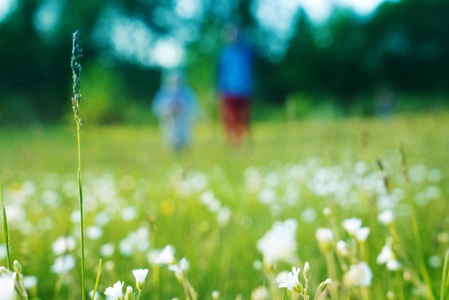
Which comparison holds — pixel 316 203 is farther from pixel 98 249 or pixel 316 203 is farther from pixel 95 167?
pixel 95 167

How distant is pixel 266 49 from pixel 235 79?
24.3 meters

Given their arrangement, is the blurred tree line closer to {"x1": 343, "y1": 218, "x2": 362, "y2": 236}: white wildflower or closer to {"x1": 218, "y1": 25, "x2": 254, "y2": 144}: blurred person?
{"x1": 218, "y1": 25, "x2": 254, "y2": 144}: blurred person

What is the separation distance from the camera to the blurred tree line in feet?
76.1

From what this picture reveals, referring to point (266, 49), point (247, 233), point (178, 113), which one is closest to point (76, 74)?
point (247, 233)

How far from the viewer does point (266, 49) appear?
32.2 m

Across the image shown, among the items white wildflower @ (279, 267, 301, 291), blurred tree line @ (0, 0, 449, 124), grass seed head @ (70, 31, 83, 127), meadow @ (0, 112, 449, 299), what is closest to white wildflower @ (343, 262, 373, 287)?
meadow @ (0, 112, 449, 299)

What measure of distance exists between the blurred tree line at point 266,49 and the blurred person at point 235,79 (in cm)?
1359

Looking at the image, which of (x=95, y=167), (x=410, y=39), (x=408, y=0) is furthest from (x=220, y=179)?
(x=408, y=0)

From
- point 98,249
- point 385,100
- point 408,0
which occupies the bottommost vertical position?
point 385,100

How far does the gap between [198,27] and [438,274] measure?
1083 inches

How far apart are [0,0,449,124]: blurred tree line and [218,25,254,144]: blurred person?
1359 cm

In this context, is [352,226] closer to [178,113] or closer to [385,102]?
[178,113]

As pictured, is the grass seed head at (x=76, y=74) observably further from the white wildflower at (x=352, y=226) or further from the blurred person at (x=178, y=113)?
the blurred person at (x=178, y=113)

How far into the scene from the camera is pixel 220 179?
4.25 m
